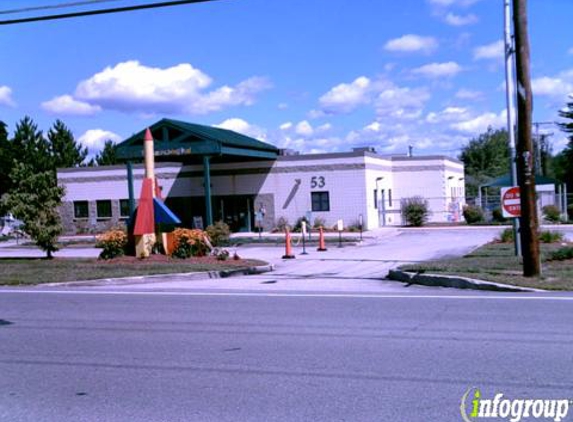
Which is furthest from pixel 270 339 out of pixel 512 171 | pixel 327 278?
pixel 512 171

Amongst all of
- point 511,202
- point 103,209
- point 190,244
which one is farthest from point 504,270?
point 103,209

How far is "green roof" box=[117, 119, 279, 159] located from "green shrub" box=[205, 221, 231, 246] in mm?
5914

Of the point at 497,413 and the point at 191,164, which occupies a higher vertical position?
the point at 191,164

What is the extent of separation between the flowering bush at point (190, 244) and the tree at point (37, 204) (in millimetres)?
4355

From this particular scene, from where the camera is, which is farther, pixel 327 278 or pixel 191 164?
pixel 191 164

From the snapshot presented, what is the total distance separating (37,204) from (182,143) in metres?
12.7

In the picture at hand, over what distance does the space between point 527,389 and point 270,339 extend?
3520mm

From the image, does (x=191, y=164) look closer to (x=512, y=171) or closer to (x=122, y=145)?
(x=122, y=145)

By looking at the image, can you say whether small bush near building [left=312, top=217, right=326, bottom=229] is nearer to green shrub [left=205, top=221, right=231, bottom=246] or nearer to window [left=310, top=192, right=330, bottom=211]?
window [left=310, top=192, right=330, bottom=211]

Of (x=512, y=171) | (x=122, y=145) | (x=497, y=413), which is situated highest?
(x=122, y=145)

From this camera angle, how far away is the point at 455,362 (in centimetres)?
707

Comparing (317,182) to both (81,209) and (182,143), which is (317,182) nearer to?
(182,143)

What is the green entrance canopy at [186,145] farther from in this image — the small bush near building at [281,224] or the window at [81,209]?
the window at [81,209]

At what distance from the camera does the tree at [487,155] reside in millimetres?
84625
